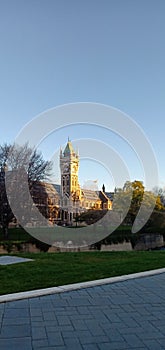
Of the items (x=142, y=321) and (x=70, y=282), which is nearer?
(x=142, y=321)

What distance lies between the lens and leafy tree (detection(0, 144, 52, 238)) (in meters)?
23.7

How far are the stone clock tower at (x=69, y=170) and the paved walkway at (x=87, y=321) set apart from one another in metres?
51.1

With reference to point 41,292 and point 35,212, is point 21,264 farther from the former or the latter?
point 35,212

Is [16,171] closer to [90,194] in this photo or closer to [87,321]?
[87,321]

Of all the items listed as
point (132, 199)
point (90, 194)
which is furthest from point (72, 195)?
point (132, 199)

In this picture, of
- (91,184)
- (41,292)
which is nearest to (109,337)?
(41,292)

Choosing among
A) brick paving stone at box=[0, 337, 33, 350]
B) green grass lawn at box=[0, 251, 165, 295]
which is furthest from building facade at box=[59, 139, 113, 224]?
brick paving stone at box=[0, 337, 33, 350]

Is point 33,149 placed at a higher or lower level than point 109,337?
higher

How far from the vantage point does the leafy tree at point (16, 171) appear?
23688mm

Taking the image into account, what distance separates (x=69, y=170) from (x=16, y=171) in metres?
38.4

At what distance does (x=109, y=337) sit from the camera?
367cm

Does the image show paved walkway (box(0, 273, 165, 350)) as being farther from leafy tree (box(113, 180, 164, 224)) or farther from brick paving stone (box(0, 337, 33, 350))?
leafy tree (box(113, 180, 164, 224))

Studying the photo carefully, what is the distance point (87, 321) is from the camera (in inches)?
165

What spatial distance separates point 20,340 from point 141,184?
3646 cm
